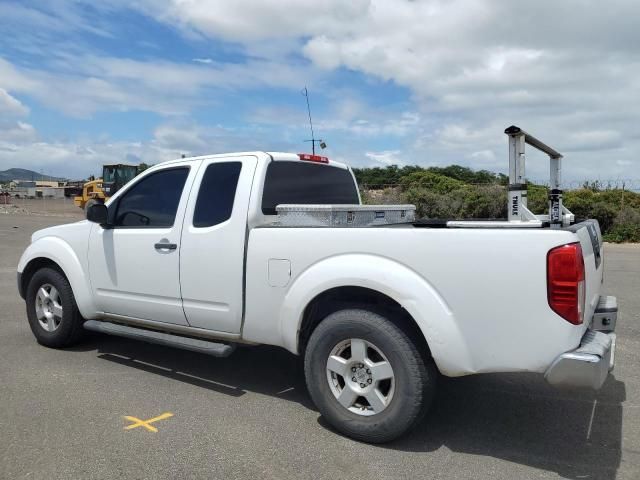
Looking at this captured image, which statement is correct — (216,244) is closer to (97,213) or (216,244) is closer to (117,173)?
(97,213)

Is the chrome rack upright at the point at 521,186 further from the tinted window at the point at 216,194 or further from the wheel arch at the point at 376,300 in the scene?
the tinted window at the point at 216,194

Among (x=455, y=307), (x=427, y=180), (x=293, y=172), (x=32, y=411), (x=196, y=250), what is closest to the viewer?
(x=455, y=307)

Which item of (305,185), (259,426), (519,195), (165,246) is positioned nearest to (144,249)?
(165,246)

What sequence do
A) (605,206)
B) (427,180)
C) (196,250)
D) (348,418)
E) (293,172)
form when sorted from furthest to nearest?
(427,180) → (605,206) → (293,172) → (196,250) → (348,418)

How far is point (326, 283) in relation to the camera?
392 cm

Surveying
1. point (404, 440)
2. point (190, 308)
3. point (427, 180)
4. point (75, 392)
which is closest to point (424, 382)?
point (404, 440)

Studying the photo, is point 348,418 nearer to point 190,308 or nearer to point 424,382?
point 424,382

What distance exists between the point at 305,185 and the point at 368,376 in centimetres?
202

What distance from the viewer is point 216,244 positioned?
14.9 ft

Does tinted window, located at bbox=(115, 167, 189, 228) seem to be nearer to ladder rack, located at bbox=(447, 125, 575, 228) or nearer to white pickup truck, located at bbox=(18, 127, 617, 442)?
white pickup truck, located at bbox=(18, 127, 617, 442)

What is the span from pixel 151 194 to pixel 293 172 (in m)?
1.33

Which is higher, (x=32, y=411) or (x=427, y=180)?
(x=427, y=180)

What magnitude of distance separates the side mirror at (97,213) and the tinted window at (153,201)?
138mm

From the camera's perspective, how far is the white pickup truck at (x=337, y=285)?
331 centimetres
